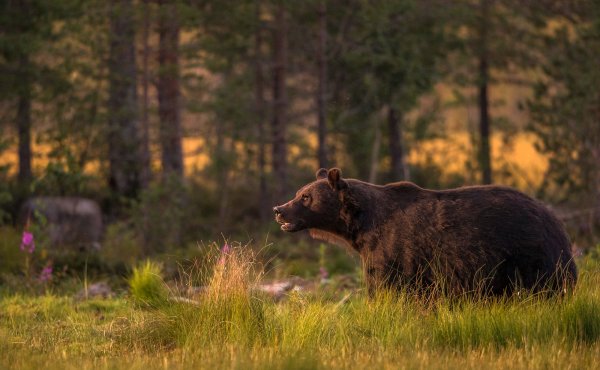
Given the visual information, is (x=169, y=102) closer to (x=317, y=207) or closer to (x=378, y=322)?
(x=317, y=207)

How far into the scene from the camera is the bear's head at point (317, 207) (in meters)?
10.3

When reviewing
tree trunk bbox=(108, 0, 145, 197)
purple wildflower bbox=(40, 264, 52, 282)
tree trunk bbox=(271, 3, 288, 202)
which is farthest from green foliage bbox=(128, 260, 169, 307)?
tree trunk bbox=(271, 3, 288, 202)

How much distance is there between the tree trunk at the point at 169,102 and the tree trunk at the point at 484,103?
8.20m

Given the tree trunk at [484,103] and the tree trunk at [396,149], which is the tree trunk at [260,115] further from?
the tree trunk at [484,103]

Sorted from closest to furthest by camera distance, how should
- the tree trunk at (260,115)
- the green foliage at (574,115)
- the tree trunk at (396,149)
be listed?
the green foliage at (574,115), the tree trunk at (260,115), the tree trunk at (396,149)

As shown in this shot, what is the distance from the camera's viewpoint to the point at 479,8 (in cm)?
2641

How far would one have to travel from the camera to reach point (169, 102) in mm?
23656

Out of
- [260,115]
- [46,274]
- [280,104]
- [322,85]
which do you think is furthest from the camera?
[260,115]

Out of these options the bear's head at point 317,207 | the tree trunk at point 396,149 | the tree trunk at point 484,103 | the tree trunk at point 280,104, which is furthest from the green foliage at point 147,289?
the tree trunk at point 484,103

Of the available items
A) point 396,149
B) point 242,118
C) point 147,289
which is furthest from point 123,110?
point 147,289

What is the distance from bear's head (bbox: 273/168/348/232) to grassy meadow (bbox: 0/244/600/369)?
3.15ft

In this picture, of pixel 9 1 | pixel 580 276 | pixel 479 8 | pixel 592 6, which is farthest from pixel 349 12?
pixel 580 276

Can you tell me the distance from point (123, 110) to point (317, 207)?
12.2 m

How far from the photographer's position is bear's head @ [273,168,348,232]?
33.7 feet
